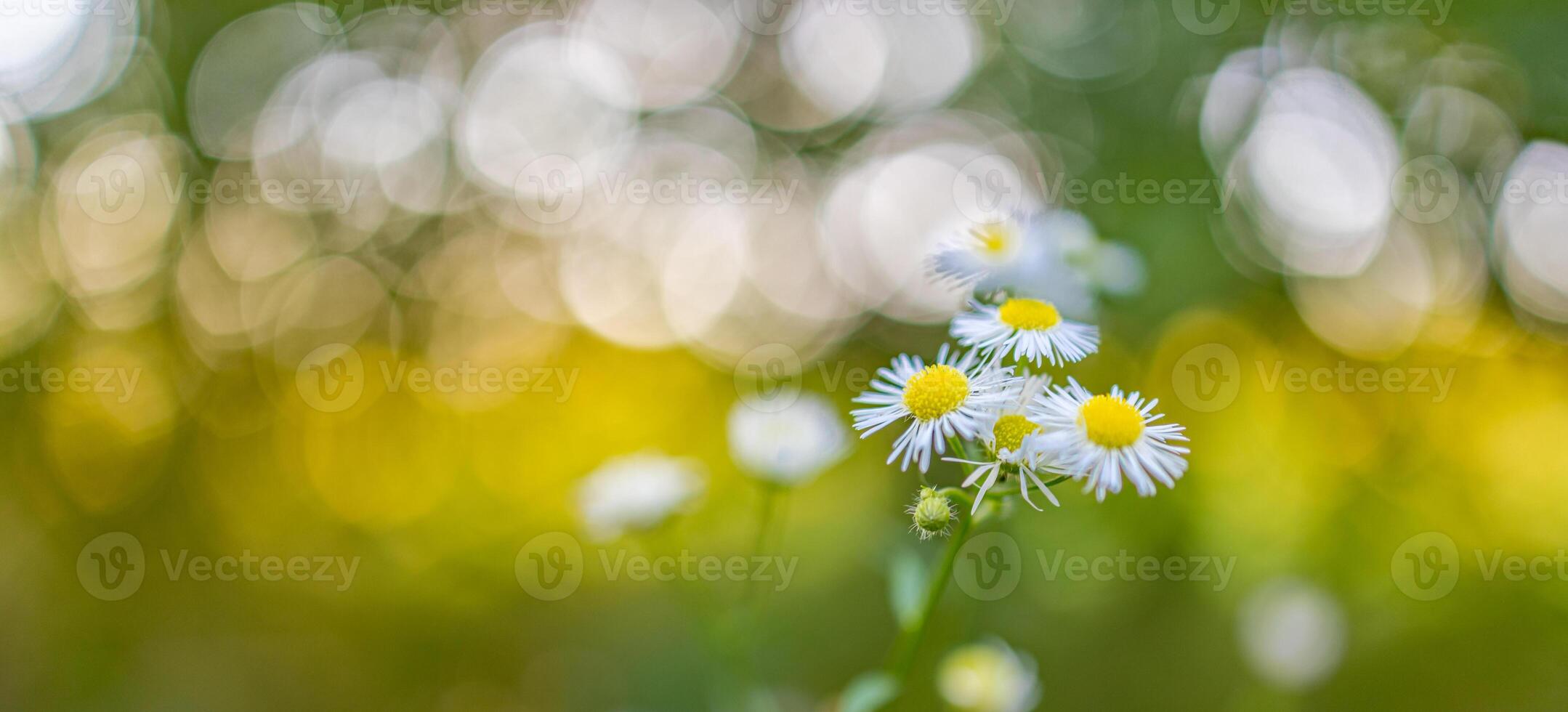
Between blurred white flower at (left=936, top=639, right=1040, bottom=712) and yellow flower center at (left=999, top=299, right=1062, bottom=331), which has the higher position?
yellow flower center at (left=999, top=299, right=1062, bottom=331)

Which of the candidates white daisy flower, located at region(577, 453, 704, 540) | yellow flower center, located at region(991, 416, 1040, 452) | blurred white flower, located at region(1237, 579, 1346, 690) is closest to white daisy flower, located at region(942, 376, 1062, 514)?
yellow flower center, located at region(991, 416, 1040, 452)

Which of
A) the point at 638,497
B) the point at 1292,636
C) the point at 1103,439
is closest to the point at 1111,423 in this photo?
the point at 1103,439

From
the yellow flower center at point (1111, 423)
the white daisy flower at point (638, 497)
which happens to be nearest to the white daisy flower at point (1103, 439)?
the yellow flower center at point (1111, 423)

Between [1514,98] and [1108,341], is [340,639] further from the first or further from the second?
[1514,98]

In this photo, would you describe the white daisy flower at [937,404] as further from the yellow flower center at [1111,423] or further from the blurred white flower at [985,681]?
the blurred white flower at [985,681]

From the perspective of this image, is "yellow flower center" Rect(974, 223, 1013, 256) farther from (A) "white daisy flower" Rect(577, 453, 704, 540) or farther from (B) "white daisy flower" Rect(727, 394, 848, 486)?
(A) "white daisy flower" Rect(577, 453, 704, 540)

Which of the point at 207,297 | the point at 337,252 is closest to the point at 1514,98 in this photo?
the point at 337,252
